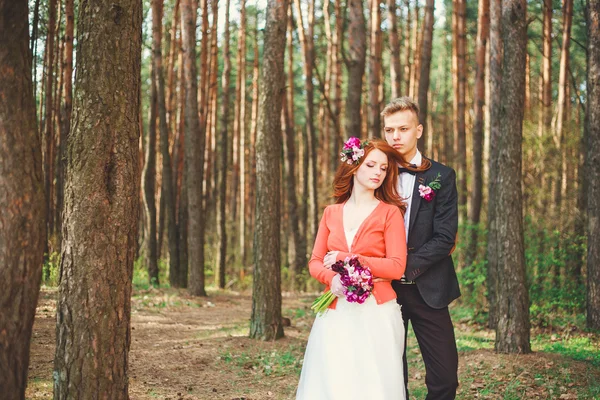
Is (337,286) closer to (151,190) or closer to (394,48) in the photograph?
(394,48)

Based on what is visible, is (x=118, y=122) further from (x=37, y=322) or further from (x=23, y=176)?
(x=37, y=322)

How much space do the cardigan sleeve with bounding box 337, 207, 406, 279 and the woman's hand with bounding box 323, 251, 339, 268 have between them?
0.09 feet

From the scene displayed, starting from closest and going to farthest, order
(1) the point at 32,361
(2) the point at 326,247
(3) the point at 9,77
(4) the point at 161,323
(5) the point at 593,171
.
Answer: (3) the point at 9,77 → (2) the point at 326,247 → (1) the point at 32,361 → (5) the point at 593,171 → (4) the point at 161,323

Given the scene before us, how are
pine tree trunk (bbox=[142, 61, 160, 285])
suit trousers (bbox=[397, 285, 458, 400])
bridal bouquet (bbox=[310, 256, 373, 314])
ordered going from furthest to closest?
pine tree trunk (bbox=[142, 61, 160, 285]), suit trousers (bbox=[397, 285, 458, 400]), bridal bouquet (bbox=[310, 256, 373, 314])

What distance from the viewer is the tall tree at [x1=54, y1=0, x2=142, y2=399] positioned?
12.6ft

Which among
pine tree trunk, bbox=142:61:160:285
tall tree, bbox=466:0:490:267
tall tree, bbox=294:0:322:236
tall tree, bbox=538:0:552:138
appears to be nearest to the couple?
tall tree, bbox=466:0:490:267

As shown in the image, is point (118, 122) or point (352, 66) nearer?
point (118, 122)

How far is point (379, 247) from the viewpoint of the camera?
3.91m

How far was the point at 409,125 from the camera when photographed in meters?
4.17

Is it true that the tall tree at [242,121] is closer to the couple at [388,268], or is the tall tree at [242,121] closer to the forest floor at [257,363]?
the forest floor at [257,363]

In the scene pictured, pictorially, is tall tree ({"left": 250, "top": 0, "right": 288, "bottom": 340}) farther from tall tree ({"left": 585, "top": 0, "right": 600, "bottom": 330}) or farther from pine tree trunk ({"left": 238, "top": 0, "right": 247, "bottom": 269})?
pine tree trunk ({"left": 238, "top": 0, "right": 247, "bottom": 269})

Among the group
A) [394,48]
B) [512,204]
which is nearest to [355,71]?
[394,48]

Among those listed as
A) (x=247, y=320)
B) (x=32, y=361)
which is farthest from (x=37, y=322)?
(x=247, y=320)

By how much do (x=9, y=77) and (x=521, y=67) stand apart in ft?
18.8
